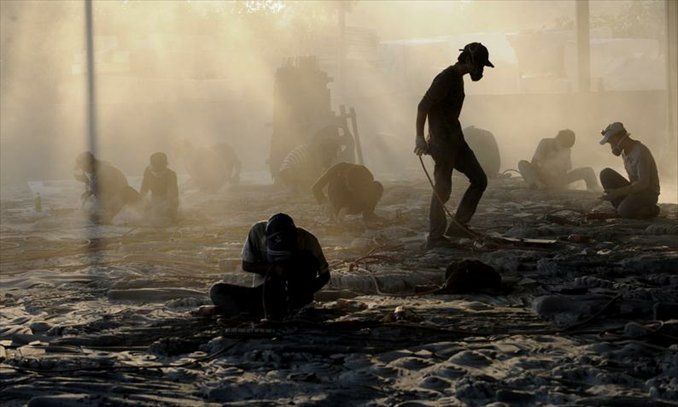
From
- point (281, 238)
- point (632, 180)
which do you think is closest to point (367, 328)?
point (281, 238)

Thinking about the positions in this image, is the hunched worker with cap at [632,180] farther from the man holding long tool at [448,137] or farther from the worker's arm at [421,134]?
the worker's arm at [421,134]

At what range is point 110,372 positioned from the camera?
593 cm

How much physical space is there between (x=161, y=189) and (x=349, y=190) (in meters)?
2.87

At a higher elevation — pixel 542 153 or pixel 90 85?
pixel 90 85

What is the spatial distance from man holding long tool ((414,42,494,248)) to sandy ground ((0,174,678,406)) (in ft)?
1.18

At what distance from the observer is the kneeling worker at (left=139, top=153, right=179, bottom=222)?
13.9 meters

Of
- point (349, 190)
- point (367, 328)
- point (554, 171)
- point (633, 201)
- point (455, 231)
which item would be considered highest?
point (554, 171)

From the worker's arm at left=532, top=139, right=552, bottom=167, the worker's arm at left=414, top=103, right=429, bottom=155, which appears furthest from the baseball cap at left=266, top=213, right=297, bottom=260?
the worker's arm at left=532, top=139, right=552, bottom=167

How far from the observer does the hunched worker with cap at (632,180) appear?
1180 cm

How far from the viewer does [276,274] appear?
6.98 m

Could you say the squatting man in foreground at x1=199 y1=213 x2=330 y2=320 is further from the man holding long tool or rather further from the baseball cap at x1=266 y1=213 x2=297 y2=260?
the man holding long tool

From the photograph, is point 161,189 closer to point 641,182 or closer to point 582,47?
point 641,182

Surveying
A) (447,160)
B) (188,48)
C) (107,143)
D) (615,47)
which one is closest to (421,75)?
(615,47)

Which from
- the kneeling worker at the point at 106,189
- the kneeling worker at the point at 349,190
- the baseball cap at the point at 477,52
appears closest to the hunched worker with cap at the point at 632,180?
the baseball cap at the point at 477,52
